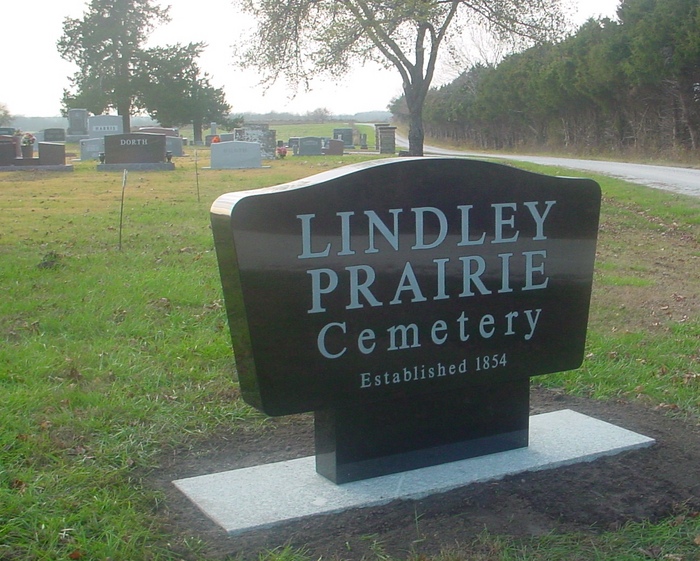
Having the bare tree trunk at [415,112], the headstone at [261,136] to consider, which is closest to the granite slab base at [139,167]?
the bare tree trunk at [415,112]

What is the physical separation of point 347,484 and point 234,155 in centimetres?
2331

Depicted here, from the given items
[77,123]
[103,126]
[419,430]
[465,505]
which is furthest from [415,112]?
[77,123]

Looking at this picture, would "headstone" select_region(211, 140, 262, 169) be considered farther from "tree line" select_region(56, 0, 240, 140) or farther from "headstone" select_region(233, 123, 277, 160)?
"tree line" select_region(56, 0, 240, 140)

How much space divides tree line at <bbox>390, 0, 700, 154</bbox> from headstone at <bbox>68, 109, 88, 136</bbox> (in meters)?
23.0

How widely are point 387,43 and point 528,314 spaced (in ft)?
68.4

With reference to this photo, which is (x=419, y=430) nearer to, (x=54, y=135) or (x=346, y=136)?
(x=346, y=136)

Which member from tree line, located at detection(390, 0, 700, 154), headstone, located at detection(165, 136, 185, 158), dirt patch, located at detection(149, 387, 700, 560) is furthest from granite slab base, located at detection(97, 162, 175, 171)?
dirt patch, located at detection(149, 387, 700, 560)

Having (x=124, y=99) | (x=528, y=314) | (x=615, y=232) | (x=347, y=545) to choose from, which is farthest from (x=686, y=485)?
(x=124, y=99)

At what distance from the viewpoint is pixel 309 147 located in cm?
3691

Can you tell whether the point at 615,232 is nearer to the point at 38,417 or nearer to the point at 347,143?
the point at 38,417

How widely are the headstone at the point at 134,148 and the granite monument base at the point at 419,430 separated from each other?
23284mm

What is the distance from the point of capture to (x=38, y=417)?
4.48 metres

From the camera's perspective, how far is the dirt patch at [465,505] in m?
3.27

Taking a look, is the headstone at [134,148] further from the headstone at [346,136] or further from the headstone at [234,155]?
the headstone at [346,136]
